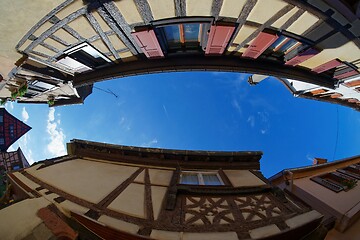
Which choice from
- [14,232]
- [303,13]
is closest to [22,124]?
[14,232]

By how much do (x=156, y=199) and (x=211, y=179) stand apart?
7.62 ft

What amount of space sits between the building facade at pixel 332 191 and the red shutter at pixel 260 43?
480cm

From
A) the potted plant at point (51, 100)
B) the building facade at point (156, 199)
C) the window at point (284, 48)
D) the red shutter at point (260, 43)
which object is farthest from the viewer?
the potted plant at point (51, 100)

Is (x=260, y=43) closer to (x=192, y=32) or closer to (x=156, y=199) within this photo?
(x=192, y=32)

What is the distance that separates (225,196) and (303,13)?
18.5ft

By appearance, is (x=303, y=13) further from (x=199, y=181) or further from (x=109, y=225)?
(x=109, y=225)

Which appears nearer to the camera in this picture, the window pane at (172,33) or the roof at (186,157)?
the window pane at (172,33)

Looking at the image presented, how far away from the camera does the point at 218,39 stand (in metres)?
6.11

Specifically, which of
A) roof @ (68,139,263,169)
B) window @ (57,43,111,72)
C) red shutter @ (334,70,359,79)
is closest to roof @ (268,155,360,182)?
roof @ (68,139,263,169)

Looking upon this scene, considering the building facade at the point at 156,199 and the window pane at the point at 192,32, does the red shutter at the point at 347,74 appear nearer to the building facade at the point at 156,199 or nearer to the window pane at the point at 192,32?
the building facade at the point at 156,199

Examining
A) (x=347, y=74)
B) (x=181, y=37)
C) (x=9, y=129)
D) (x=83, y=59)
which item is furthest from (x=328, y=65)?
(x=9, y=129)

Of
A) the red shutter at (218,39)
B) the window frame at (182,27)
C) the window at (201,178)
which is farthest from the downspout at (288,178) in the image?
the window frame at (182,27)

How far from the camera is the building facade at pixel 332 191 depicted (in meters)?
4.93

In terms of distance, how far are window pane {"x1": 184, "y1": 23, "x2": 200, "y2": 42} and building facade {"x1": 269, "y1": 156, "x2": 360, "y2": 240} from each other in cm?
590
